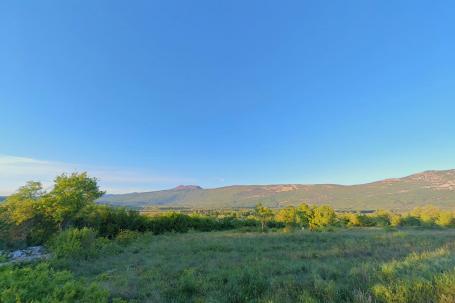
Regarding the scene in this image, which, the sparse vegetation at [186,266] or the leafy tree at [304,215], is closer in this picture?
the sparse vegetation at [186,266]

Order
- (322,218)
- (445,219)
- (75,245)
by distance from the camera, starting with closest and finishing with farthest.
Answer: (75,245)
(322,218)
(445,219)

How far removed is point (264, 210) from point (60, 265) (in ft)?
100

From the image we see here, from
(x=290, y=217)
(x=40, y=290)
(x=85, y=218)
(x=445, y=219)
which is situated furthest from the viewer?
(x=445, y=219)

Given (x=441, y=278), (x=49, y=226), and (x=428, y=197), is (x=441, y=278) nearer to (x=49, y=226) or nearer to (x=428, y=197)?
(x=49, y=226)

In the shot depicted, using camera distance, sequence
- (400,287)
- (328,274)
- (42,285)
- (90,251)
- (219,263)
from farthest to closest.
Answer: (90,251) < (219,263) < (328,274) < (400,287) < (42,285)

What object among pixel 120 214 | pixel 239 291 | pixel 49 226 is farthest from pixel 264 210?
pixel 239 291

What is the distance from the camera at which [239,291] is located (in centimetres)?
591

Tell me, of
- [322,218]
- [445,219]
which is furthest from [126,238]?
[445,219]

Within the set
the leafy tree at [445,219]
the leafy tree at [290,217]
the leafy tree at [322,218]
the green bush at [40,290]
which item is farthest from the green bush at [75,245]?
the leafy tree at [445,219]

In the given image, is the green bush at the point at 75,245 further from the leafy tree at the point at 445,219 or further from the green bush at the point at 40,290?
the leafy tree at the point at 445,219

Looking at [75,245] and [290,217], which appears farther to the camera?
[290,217]

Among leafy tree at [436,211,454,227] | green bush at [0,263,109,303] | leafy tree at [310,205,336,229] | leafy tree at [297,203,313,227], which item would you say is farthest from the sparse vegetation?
leafy tree at [436,211,454,227]

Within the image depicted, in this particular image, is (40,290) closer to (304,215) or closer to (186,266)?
(186,266)

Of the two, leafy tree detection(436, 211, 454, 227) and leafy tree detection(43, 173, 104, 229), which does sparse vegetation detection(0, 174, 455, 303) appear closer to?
leafy tree detection(43, 173, 104, 229)
